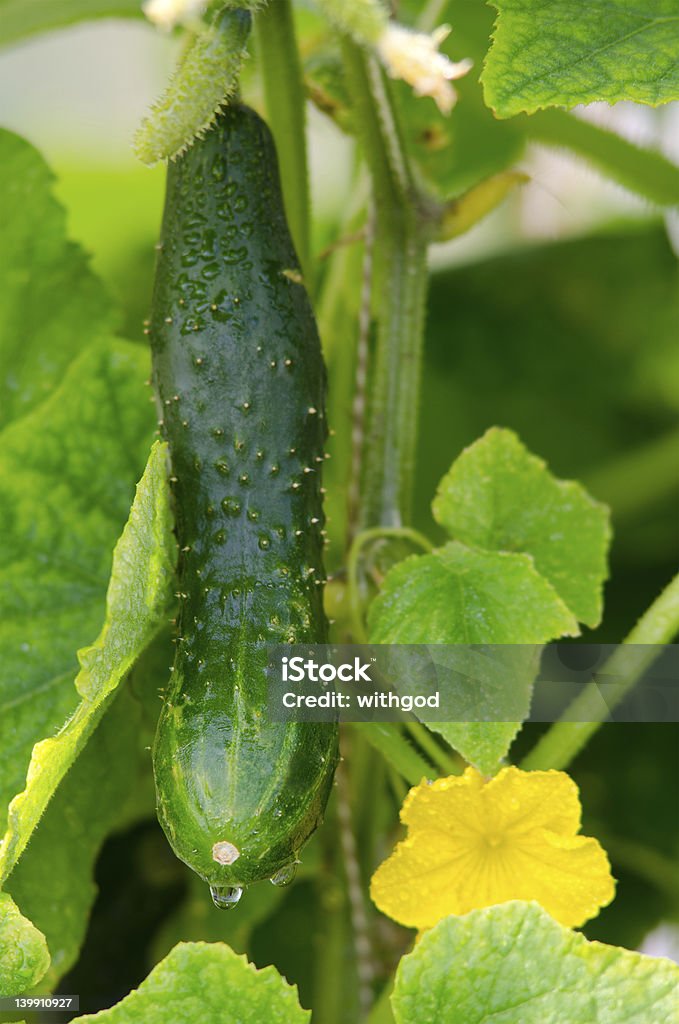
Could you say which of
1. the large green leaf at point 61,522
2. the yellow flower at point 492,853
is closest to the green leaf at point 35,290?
the large green leaf at point 61,522

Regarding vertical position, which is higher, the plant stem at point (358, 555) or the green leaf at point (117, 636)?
the plant stem at point (358, 555)

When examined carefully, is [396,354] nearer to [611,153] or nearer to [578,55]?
[578,55]

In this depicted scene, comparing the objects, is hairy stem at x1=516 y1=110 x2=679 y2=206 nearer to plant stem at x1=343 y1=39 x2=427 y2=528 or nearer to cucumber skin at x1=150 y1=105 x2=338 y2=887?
plant stem at x1=343 y1=39 x2=427 y2=528

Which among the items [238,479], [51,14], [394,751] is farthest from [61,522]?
[51,14]

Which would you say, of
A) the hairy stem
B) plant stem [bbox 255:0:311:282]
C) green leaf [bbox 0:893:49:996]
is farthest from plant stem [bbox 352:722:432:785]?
the hairy stem

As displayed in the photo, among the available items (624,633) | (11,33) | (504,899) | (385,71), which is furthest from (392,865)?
(11,33)

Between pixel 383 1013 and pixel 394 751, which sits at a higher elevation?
pixel 394 751

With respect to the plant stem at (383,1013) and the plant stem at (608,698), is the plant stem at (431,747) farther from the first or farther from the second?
the plant stem at (383,1013)
